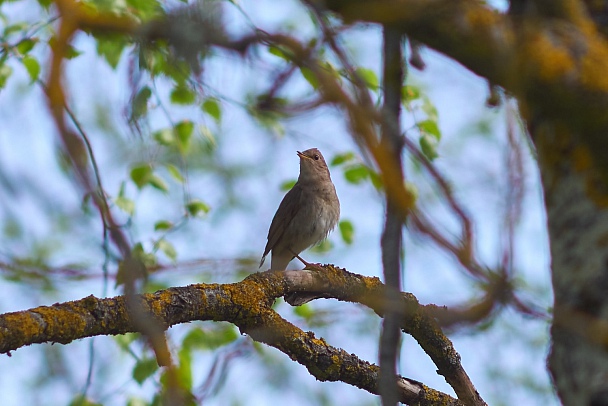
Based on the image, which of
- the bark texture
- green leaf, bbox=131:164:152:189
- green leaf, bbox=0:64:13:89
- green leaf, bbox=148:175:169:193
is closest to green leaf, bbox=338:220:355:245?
green leaf, bbox=148:175:169:193

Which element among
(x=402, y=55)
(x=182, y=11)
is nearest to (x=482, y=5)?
(x=402, y=55)

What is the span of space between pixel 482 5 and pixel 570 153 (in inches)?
16.2

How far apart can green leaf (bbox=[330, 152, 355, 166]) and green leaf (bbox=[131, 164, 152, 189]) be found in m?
1.47

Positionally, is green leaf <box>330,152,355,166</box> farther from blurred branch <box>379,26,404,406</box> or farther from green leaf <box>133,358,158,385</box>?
blurred branch <box>379,26,404,406</box>

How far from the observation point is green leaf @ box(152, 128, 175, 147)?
493 cm

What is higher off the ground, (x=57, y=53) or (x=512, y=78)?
(x=512, y=78)

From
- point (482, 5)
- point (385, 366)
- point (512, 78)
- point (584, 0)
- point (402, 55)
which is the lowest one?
point (385, 366)

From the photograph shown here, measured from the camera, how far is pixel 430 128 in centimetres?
481

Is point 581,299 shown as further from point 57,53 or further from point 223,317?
point 223,317

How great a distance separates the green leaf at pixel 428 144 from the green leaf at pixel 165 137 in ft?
5.42

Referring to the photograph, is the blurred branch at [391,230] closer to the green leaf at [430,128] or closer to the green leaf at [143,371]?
the green leaf at [430,128]

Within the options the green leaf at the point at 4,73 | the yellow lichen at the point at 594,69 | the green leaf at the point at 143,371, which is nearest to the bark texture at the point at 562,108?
the yellow lichen at the point at 594,69

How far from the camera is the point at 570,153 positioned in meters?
1.76

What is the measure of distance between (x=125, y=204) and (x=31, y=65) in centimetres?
120
